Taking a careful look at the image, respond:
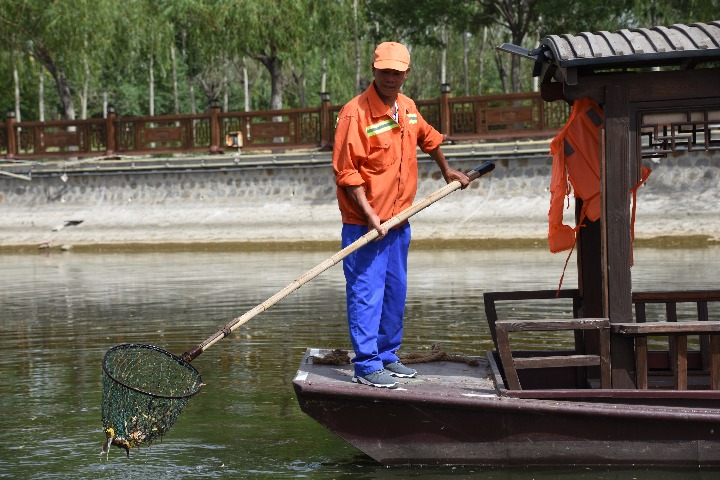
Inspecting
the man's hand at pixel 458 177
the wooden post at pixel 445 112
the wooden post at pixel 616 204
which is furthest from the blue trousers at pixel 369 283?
the wooden post at pixel 445 112

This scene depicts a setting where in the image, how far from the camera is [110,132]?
1137 inches

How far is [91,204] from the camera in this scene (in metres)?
27.8

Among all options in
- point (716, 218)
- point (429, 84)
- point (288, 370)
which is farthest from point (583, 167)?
point (429, 84)

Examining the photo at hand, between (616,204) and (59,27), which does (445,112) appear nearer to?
(59,27)

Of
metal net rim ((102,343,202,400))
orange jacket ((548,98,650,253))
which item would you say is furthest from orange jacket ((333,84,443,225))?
metal net rim ((102,343,202,400))

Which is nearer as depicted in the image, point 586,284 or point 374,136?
point 374,136

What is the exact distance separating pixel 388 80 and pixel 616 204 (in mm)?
1329

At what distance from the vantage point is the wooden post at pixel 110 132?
28891 millimetres

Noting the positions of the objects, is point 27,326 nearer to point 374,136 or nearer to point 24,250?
point 374,136

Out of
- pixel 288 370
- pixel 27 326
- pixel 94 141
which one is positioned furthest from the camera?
pixel 94 141

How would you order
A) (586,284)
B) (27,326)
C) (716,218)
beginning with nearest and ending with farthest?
(586,284)
(27,326)
(716,218)

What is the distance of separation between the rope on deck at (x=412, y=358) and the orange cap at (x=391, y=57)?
1700 millimetres

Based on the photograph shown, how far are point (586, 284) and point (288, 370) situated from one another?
305 centimetres

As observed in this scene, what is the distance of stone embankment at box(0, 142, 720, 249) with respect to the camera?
23062 mm
